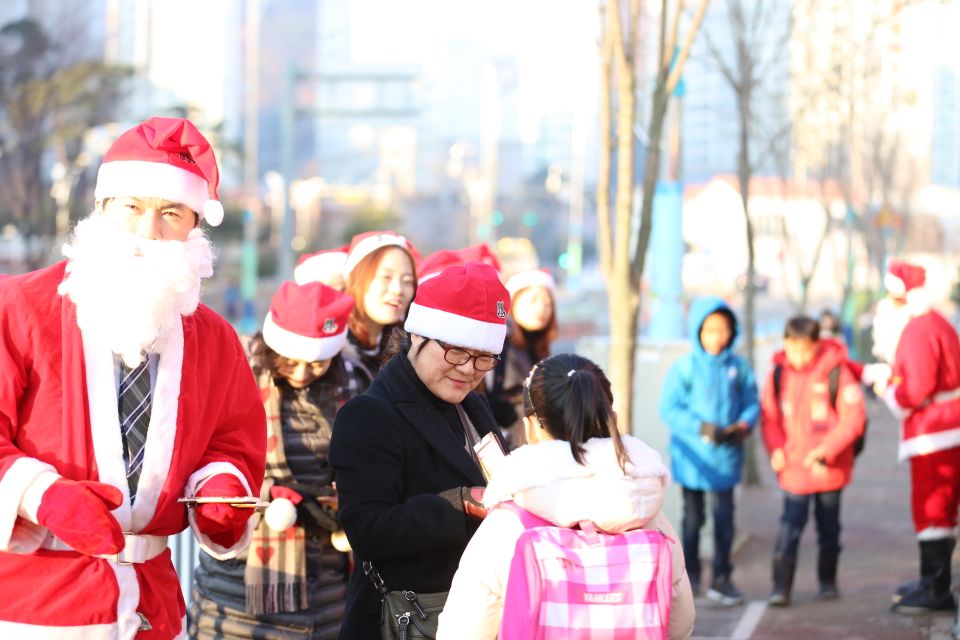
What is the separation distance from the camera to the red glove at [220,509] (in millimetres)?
3293

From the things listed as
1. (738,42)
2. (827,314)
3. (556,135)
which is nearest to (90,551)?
(738,42)

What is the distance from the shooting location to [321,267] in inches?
255

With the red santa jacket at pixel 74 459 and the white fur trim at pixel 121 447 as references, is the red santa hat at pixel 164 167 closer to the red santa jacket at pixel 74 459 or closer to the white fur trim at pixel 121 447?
the red santa jacket at pixel 74 459

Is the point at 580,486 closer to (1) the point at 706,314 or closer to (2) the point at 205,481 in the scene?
(2) the point at 205,481

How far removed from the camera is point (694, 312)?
867 centimetres

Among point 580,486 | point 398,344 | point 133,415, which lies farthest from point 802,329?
point 133,415

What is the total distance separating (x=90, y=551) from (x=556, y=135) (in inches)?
6009

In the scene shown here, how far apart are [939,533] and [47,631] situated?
5.91 metres

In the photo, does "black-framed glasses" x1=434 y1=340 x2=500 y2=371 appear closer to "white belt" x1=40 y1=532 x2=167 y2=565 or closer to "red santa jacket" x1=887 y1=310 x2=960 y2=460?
"white belt" x1=40 y1=532 x2=167 y2=565

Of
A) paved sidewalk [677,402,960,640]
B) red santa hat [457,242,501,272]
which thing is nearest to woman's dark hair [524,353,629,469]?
red santa hat [457,242,501,272]

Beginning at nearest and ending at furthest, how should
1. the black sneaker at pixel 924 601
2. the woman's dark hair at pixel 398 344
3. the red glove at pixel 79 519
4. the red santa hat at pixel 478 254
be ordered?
the red glove at pixel 79 519 < the woman's dark hair at pixel 398 344 < the red santa hat at pixel 478 254 < the black sneaker at pixel 924 601

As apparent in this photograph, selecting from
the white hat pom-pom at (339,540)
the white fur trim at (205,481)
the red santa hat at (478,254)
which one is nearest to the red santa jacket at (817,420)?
the red santa hat at (478,254)

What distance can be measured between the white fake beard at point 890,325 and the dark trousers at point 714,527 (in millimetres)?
1235

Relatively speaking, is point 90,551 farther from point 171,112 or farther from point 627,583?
point 171,112
